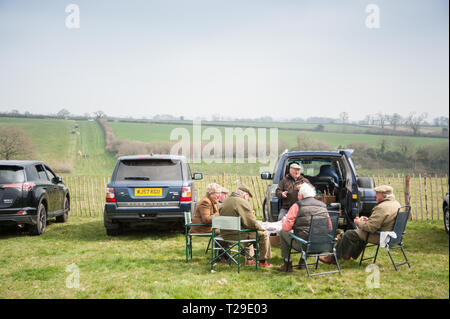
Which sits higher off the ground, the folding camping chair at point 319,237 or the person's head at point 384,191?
the person's head at point 384,191

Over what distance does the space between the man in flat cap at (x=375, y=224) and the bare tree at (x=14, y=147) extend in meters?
25.2

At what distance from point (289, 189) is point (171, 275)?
308 centimetres

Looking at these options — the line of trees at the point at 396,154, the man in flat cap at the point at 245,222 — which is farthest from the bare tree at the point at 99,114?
the man in flat cap at the point at 245,222

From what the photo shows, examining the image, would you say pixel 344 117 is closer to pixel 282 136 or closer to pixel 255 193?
pixel 282 136

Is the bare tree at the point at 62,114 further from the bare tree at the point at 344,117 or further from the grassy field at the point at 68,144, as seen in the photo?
the bare tree at the point at 344,117

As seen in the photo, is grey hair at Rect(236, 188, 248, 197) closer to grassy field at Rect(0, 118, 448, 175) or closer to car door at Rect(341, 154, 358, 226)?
car door at Rect(341, 154, 358, 226)

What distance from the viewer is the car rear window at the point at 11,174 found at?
8.80 meters

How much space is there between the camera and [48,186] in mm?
10234

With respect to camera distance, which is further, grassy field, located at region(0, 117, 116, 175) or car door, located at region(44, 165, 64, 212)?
grassy field, located at region(0, 117, 116, 175)

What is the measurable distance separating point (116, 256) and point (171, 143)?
3862cm

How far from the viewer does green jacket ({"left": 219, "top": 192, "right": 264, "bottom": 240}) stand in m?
6.12

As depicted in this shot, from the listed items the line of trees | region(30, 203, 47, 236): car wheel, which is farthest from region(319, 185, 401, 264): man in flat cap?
the line of trees

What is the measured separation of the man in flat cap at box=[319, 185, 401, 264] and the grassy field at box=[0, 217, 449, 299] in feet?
0.77

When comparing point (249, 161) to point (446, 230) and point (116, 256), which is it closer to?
point (446, 230)
